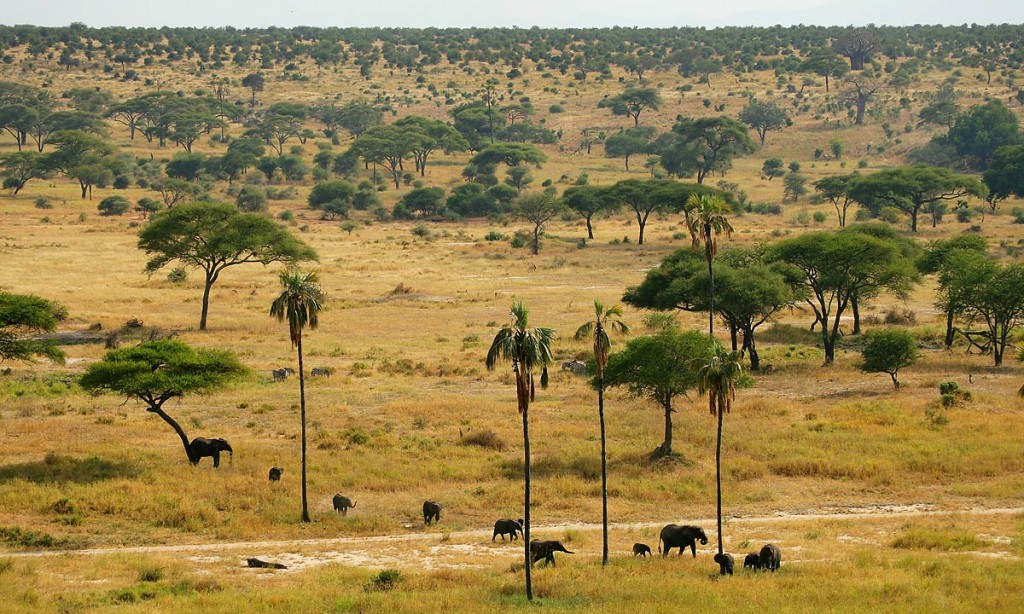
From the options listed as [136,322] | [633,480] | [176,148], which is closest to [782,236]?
[136,322]

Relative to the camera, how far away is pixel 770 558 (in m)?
25.5

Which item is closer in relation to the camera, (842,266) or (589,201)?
(842,266)

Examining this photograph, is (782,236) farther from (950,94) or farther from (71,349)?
(950,94)

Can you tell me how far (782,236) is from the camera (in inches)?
3782

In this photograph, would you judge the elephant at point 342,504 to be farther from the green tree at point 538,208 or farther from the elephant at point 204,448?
the green tree at point 538,208

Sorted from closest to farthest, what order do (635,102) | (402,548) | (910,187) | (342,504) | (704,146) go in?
(402,548) → (342,504) → (910,187) → (704,146) → (635,102)

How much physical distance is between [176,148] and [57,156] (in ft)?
116

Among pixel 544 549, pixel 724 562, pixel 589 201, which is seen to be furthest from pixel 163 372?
pixel 589 201

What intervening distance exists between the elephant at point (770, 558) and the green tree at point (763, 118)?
144112mm

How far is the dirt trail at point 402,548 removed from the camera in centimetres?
2742

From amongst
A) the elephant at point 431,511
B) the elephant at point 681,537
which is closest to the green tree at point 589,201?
the elephant at point 431,511

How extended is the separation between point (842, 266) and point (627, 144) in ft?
342

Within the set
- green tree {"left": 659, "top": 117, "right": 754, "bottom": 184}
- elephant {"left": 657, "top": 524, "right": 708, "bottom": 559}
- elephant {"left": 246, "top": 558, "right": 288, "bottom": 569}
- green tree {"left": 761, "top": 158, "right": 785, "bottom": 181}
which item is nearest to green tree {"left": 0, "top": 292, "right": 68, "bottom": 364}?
elephant {"left": 246, "top": 558, "right": 288, "bottom": 569}

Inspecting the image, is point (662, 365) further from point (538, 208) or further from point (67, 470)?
point (538, 208)
